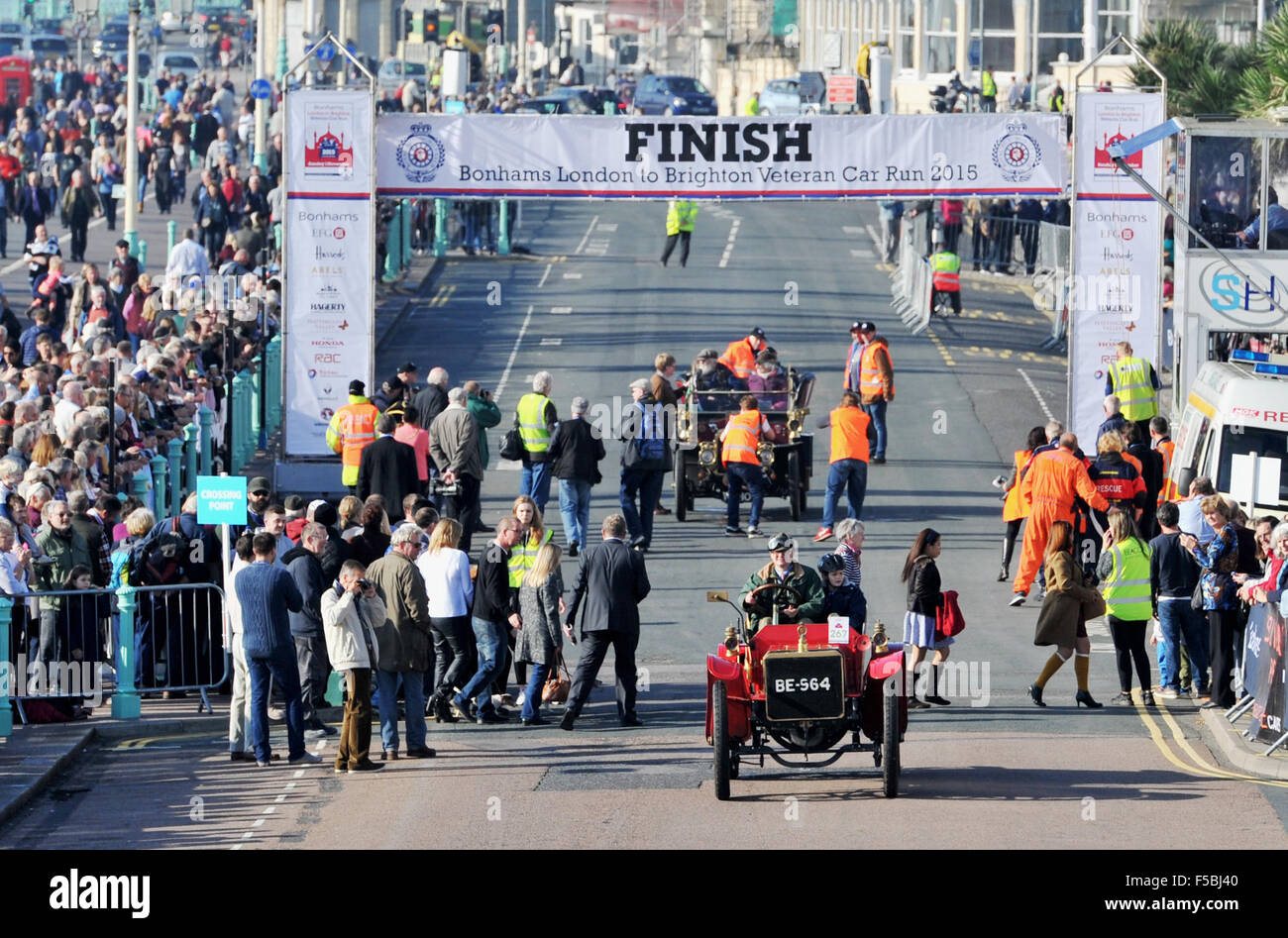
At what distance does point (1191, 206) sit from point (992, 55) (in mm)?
37961

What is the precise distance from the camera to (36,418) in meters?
21.0

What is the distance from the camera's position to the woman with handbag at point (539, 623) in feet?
56.1

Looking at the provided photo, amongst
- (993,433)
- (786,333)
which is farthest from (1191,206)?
(786,333)

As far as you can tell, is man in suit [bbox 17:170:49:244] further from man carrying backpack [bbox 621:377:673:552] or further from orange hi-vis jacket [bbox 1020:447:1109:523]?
orange hi-vis jacket [bbox 1020:447:1109:523]

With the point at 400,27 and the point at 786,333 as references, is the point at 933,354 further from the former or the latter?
the point at 400,27

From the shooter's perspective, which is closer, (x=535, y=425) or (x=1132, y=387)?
(x=535, y=425)

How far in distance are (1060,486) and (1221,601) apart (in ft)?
11.8

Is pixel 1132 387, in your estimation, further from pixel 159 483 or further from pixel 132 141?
pixel 132 141

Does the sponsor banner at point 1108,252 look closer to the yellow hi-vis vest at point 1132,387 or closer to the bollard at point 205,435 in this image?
the yellow hi-vis vest at point 1132,387

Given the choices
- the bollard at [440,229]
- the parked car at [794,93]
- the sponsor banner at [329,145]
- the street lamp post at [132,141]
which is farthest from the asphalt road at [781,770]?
the parked car at [794,93]

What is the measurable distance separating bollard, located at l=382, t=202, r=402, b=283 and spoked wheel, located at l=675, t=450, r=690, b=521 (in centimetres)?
1684

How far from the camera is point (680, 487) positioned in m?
25.5

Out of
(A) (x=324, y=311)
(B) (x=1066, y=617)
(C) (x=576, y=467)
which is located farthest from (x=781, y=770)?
(A) (x=324, y=311)

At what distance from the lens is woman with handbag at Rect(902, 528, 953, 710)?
1789 cm
